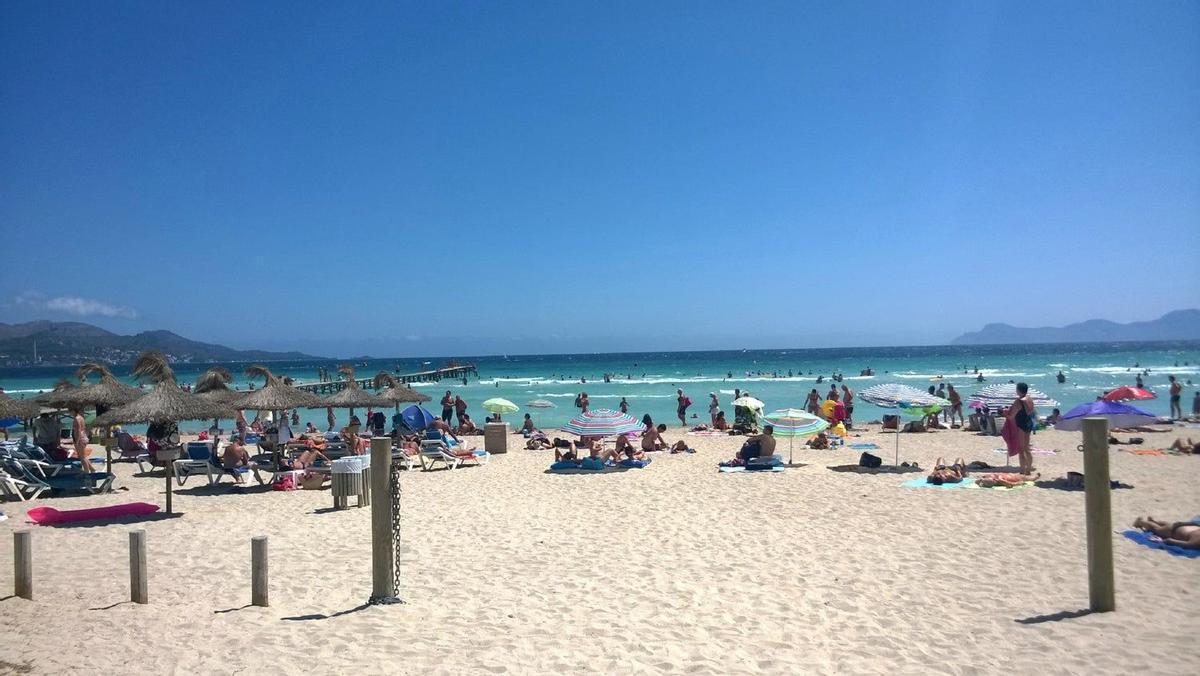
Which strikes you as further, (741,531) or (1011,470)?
(1011,470)

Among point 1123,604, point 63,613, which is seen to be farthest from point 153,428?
point 1123,604

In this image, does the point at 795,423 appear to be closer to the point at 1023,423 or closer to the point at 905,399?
the point at 905,399

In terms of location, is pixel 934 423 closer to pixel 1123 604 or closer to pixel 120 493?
pixel 1123 604

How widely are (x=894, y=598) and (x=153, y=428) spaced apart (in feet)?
50.6

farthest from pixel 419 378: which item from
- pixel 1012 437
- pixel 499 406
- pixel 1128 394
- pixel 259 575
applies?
pixel 259 575

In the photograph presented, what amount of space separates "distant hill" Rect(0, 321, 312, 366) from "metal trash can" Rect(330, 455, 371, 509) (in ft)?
416

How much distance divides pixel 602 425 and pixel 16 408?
Result: 10930mm

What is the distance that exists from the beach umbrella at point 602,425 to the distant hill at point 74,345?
412 ft

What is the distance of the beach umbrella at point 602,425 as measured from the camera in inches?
520

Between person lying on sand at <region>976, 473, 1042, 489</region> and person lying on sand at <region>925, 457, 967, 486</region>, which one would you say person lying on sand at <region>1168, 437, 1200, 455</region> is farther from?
person lying on sand at <region>925, 457, 967, 486</region>

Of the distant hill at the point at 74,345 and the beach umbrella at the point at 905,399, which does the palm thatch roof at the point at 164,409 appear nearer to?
the beach umbrella at the point at 905,399

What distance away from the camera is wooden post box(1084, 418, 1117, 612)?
529cm

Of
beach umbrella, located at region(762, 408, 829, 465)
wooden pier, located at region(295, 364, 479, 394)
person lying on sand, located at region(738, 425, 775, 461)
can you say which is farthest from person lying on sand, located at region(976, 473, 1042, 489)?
wooden pier, located at region(295, 364, 479, 394)

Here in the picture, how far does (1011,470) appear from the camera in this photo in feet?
39.0
